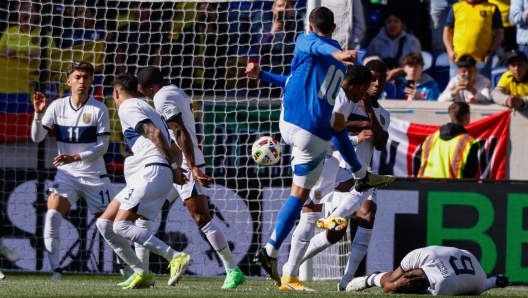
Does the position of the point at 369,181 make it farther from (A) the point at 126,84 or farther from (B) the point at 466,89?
(B) the point at 466,89

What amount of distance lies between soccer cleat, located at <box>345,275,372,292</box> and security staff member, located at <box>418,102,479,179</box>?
2978 millimetres

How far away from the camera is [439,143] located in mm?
10922

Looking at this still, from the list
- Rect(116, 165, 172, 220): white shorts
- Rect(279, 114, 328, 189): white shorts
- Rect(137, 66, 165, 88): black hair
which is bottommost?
Rect(116, 165, 172, 220): white shorts

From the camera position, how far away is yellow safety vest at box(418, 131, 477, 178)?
10.8 metres

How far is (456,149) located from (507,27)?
183 inches

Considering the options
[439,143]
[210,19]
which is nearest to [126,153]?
[210,19]

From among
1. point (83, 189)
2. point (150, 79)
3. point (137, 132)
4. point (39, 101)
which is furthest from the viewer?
point (83, 189)

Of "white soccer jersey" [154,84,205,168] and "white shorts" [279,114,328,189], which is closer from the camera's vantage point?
"white shorts" [279,114,328,189]

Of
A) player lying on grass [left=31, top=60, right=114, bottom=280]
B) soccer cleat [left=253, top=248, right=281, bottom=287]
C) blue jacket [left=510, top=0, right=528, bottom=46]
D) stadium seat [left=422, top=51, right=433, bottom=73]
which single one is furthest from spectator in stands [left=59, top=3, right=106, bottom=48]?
blue jacket [left=510, top=0, right=528, bottom=46]

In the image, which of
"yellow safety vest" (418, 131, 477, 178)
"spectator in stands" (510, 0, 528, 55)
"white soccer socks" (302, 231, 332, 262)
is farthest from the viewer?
"spectator in stands" (510, 0, 528, 55)

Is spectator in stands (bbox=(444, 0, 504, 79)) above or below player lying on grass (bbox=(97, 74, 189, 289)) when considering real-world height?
above

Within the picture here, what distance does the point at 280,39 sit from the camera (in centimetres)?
1221

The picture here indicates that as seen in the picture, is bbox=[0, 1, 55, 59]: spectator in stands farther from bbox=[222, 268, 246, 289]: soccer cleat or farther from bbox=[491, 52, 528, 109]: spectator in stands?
bbox=[491, 52, 528, 109]: spectator in stands

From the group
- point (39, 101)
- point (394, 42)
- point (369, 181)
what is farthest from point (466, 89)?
point (39, 101)
